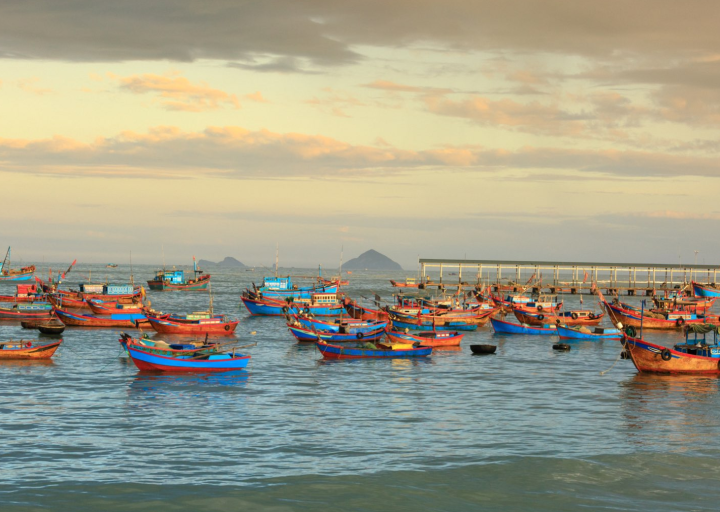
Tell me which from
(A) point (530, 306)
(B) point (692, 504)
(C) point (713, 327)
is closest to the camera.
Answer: (B) point (692, 504)

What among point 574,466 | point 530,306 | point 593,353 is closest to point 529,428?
point 574,466

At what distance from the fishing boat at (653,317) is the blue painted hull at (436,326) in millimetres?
17138

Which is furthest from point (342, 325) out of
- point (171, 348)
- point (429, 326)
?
point (171, 348)

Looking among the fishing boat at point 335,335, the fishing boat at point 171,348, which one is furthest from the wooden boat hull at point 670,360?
the fishing boat at point 171,348

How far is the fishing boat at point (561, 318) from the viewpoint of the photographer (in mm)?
99000

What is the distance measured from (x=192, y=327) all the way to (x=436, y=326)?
29196mm

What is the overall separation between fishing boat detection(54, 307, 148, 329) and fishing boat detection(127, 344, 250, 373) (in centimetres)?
3663

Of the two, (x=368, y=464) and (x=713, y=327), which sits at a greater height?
(x=713, y=327)

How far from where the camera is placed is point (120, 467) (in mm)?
32562

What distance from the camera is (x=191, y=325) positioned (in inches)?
3408

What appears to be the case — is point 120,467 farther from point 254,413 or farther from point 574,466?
point 574,466

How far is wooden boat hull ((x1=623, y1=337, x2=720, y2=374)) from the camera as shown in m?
58.8

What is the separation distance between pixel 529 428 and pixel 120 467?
20.8 metres

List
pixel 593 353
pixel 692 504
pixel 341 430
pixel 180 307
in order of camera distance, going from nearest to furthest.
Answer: pixel 692 504, pixel 341 430, pixel 593 353, pixel 180 307
